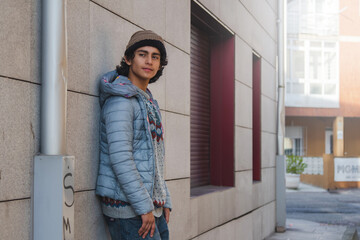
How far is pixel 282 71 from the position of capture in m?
11.0

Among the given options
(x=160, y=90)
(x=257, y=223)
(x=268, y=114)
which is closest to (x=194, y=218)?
(x=160, y=90)

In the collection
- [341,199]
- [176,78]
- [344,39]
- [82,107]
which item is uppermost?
[344,39]

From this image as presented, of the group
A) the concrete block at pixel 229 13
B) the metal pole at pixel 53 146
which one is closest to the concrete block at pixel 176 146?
the concrete block at pixel 229 13

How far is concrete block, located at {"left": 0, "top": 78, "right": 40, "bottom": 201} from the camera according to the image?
105 inches

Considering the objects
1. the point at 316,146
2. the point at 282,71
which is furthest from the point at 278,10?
the point at 316,146

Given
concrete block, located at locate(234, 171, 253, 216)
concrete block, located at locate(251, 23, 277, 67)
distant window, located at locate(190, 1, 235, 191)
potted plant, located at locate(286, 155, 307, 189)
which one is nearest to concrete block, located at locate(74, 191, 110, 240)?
distant window, located at locate(190, 1, 235, 191)

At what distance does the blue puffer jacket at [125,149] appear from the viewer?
10.1ft

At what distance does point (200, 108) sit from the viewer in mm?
7344

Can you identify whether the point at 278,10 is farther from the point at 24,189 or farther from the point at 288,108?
the point at 288,108

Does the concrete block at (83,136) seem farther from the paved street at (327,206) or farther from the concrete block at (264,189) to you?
the paved street at (327,206)

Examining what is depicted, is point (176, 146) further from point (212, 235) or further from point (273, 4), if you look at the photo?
point (273, 4)

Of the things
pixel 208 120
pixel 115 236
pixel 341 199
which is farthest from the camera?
pixel 341 199

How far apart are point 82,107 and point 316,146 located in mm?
27797

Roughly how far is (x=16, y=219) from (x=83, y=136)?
0.83 meters
